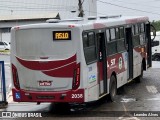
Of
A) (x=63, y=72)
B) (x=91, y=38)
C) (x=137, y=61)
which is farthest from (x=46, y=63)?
(x=137, y=61)

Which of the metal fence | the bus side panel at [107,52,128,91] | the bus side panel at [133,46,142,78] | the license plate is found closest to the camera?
the license plate

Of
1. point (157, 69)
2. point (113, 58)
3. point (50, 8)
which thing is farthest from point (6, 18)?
point (113, 58)

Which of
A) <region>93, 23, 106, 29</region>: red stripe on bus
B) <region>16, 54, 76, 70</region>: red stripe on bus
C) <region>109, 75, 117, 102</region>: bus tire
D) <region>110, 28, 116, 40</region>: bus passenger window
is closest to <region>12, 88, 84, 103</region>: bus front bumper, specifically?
<region>16, 54, 76, 70</region>: red stripe on bus

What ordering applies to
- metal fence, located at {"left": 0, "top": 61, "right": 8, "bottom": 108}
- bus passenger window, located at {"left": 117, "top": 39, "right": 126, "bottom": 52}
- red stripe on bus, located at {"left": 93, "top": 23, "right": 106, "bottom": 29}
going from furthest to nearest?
bus passenger window, located at {"left": 117, "top": 39, "right": 126, "bottom": 52}
metal fence, located at {"left": 0, "top": 61, "right": 8, "bottom": 108}
red stripe on bus, located at {"left": 93, "top": 23, "right": 106, "bottom": 29}

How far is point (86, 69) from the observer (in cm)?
1147

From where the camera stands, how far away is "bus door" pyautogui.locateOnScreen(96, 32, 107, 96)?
41.5 feet

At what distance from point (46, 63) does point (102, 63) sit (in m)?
2.06

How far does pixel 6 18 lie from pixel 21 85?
59.6 m

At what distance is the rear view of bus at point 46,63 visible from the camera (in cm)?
1134

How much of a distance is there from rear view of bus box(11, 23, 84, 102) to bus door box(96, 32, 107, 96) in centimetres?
147

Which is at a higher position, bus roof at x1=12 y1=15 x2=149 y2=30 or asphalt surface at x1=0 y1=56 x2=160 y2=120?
bus roof at x1=12 y1=15 x2=149 y2=30

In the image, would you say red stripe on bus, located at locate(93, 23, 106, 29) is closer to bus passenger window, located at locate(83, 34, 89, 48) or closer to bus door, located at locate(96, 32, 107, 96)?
bus door, located at locate(96, 32, 107, 96)

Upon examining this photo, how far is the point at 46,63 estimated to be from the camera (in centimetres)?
1149

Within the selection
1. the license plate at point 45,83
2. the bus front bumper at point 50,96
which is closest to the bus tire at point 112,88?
the bus front bumper at point 50,96
